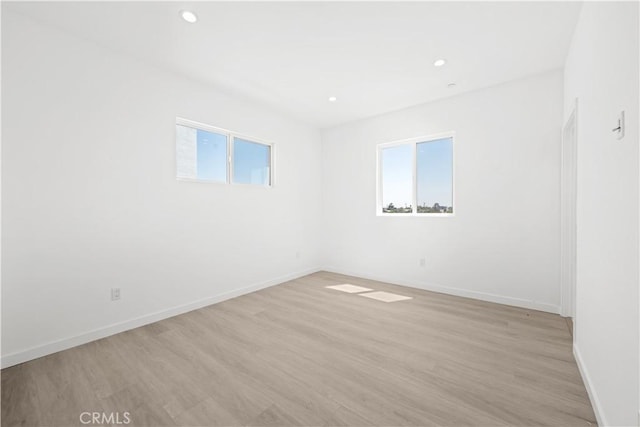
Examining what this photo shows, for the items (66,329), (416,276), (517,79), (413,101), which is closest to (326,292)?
(416,276)

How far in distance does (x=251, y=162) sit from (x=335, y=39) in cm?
222

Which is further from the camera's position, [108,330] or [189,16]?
[108,330]

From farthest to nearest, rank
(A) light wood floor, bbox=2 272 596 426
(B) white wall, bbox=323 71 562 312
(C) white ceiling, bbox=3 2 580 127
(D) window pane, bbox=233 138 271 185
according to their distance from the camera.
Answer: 1. (D) window pane, bbox=233 138 271 185
2. (B) white wall, bbox=323 71 562 312
3. (C) white ceiling, bbox=3 2 580 127
4. (A) light wood floor, bbox=2 272 596 426

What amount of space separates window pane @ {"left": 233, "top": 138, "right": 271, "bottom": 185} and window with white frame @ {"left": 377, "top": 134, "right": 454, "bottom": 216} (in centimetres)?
196

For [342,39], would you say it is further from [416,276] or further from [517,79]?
[416,276]

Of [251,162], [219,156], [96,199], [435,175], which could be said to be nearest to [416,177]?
[435,175]

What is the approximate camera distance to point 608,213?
1421 mm

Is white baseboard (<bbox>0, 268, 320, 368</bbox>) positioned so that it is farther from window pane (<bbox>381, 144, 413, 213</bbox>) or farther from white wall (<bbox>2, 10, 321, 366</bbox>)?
window pane (<bbox>381, 144, 413, 213</bbox>)

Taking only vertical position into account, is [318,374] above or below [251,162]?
below

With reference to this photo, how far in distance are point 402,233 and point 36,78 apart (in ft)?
14.7

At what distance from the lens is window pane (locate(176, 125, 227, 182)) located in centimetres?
321

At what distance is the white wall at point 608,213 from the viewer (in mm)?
1147

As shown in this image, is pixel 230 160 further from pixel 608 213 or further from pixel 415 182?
pixel 608 213

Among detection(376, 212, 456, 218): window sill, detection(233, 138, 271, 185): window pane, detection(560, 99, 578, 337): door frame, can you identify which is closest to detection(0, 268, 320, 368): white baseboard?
detection(233, 138, 271, 185): window pane
